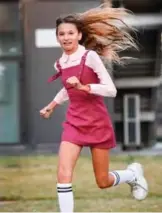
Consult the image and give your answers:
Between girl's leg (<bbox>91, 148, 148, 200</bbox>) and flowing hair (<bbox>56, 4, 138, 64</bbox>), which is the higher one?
flowing hair (<bbox>56, 4, 138, 64</bbox>)

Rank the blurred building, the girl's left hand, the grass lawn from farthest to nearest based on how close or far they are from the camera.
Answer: the blurred building < the grass lawn < the girl's left hand

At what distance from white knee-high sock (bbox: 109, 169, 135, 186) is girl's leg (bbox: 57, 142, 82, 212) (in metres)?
0.48

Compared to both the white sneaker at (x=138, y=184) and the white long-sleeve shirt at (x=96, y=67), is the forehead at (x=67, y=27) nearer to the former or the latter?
the white long-sleeve shirt at (x=96, y=67)

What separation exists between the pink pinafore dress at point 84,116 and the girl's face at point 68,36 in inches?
5.0

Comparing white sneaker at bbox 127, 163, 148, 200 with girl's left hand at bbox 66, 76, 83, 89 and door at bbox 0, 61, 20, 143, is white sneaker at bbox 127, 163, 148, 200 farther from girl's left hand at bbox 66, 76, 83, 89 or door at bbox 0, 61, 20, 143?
door at bbox 0, 61, 20, 143

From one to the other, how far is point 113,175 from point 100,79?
825 millimetres

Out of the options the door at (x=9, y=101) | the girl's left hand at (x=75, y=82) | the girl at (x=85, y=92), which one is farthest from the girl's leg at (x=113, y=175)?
the door at (x=9, y=101)

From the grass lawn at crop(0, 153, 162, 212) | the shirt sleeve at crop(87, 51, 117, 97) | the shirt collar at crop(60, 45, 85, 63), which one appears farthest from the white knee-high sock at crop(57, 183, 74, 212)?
the grass lawn at crop(0, 153, 162, 212)

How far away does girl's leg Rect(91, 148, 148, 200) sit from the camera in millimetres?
5332

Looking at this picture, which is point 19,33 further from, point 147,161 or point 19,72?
point 147,161

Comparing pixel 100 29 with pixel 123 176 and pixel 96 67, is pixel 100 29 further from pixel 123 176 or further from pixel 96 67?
pixel 123 176

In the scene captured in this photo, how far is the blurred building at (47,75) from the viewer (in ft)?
22.3

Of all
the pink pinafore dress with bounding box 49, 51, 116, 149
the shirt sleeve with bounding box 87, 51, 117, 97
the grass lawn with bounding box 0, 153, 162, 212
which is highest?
the shirt sleeve with bounding box 87, 51, 117, 97

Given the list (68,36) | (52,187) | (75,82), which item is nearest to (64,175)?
(75,82)
